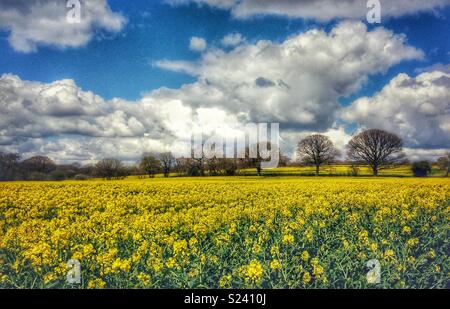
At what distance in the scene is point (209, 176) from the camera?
896 inches

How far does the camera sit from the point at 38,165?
15867 mm

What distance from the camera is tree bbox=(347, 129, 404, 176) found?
51.0 ft

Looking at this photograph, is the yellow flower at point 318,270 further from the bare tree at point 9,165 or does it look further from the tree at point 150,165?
the tree at point 150,165

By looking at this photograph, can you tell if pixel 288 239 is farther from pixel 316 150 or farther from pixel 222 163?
pixel 222 163

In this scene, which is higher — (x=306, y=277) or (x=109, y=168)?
(x=109, y=168)

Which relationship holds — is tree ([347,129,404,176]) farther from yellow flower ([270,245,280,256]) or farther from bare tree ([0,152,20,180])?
bare tree ([0,152,20,180])

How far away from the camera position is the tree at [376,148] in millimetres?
15539

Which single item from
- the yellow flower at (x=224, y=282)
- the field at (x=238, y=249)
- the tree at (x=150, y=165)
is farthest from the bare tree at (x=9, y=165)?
the yellow flower at (x=224, y=282)

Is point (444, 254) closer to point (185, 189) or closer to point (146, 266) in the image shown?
point (146, 266)

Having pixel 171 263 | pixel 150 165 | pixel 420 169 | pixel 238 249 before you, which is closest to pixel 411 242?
pixel 238 249

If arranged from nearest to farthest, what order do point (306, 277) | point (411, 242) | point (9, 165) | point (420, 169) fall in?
point (306, 277) < point (411, 242) < point (9, 165) < point (420, 169)

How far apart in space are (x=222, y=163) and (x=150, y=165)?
161 inches
